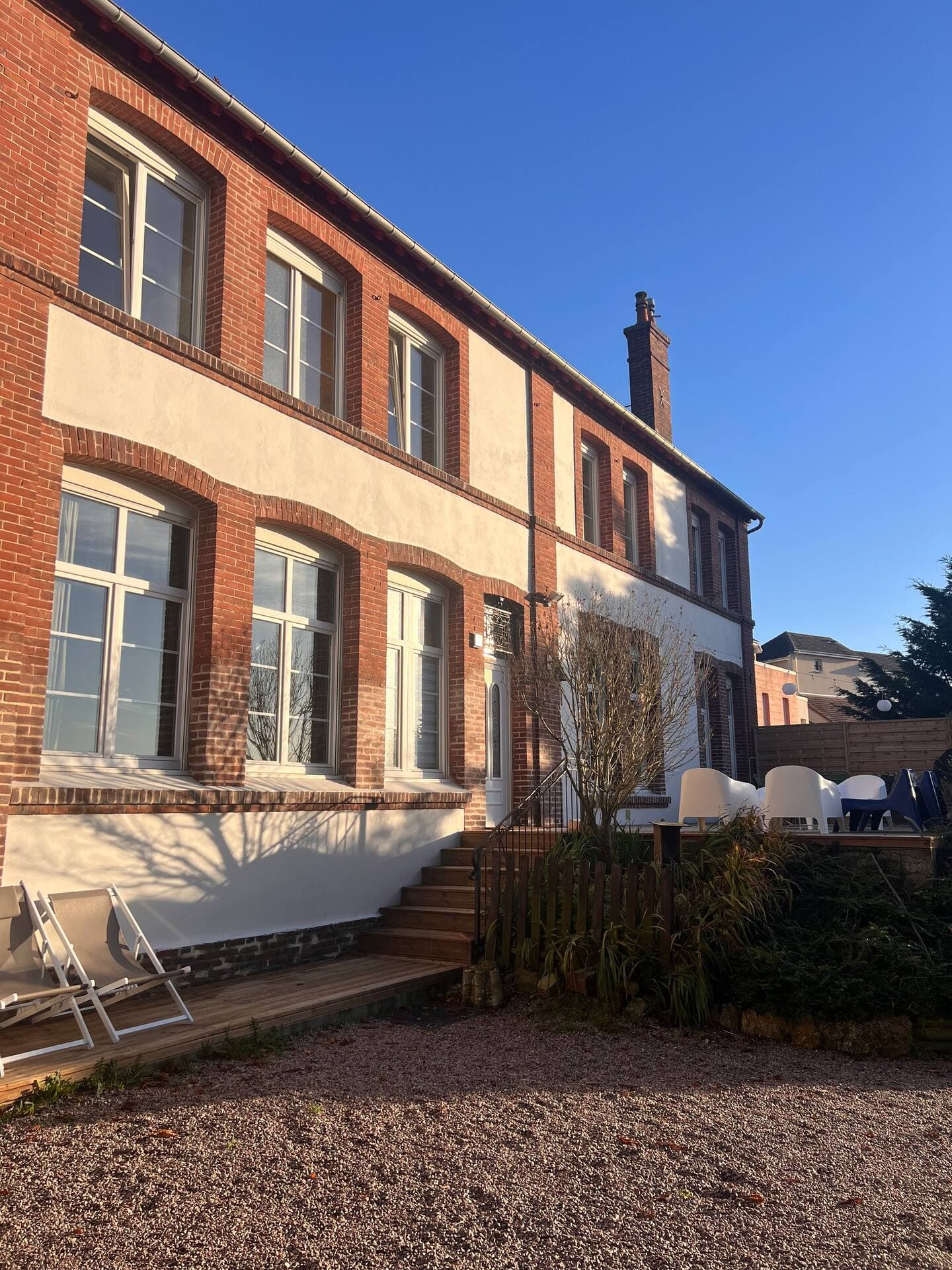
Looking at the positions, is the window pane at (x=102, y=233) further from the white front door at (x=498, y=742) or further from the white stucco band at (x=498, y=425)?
the white front door at (x=498, y=742)

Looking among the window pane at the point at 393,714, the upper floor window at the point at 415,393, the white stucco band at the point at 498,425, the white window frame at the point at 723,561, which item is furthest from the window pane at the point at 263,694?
the white window frame at the point at 723,561

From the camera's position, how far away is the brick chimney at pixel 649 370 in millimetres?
17781

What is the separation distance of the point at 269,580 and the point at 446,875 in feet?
11.3

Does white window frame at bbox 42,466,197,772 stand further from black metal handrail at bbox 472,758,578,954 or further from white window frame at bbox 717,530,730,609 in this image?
white window frame at bbox 717,530,730,609

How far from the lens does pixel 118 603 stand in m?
7.41

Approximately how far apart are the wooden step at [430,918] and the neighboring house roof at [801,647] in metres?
43.6

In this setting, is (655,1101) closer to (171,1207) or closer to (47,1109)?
(171,1207)

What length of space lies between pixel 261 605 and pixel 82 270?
3091 millimetres

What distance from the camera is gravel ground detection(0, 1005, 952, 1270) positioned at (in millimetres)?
3383

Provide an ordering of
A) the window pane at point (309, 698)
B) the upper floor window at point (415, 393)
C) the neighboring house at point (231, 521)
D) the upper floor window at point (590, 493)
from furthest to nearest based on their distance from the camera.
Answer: the upper floor window at point (590, 493)
the upper floor window at point (415, 393)
the window pane at point (309, 698)
the neighboring house at point (231, 521)

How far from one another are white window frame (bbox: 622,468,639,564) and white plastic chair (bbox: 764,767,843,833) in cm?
644

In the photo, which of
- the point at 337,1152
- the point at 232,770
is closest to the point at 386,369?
the point at 232,770

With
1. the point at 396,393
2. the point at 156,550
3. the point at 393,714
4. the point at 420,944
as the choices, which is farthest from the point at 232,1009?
the point at 396,393

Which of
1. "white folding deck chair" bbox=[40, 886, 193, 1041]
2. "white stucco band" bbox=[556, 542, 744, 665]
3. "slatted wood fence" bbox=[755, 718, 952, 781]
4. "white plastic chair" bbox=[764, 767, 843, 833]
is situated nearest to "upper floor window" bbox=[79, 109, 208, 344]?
"white folding deck chair" bbox=[40, 886, 193, 1041]
